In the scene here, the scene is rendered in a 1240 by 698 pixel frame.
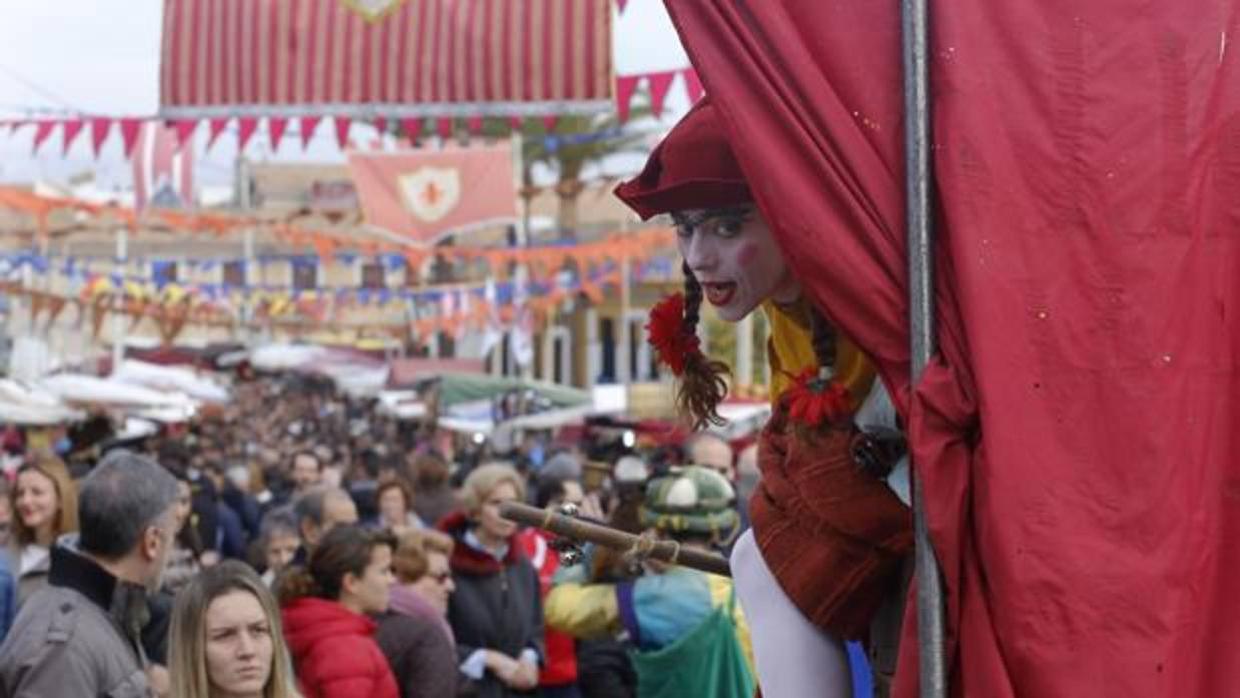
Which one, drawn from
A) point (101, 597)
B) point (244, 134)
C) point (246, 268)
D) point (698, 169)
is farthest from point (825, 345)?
point (246, 268)

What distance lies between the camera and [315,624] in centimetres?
554

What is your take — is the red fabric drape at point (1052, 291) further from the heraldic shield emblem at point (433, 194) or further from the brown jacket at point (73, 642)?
the heraldic shield emblem at point (433, 194)

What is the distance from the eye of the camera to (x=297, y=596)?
18.8 feet

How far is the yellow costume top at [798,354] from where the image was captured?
95.6 inches

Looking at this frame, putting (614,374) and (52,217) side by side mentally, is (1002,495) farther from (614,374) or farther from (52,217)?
(614,374)

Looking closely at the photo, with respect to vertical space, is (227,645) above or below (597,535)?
below

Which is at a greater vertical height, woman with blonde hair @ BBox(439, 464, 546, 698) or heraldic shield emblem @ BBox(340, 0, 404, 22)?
heraldic shield emblem @ BBox(340, 0, 404, 22)

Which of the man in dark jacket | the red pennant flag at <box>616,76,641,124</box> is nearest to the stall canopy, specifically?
the red pennant flag at <box>616,76,641,124</box>

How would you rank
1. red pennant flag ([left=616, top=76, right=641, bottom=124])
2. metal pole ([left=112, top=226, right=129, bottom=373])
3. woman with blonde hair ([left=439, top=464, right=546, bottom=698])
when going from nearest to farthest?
woman with blonde hair ([left=439, top=464, right=546, bottom=698]), red pennant flag ([left=616, top=76, right=641, bottom=124]), metal pole ([left=112, top=226, right=129, bottom=373])

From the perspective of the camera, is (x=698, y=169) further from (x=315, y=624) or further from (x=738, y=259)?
(x=315, y=624)

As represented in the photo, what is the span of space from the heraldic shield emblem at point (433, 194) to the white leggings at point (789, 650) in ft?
54.5

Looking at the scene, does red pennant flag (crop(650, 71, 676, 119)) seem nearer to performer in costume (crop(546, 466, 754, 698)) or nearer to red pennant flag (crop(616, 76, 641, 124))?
red pennant flag (crop(616, 76, 641, 124))

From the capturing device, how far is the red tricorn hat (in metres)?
2.50

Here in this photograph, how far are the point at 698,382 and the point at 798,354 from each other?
307 millimetres
